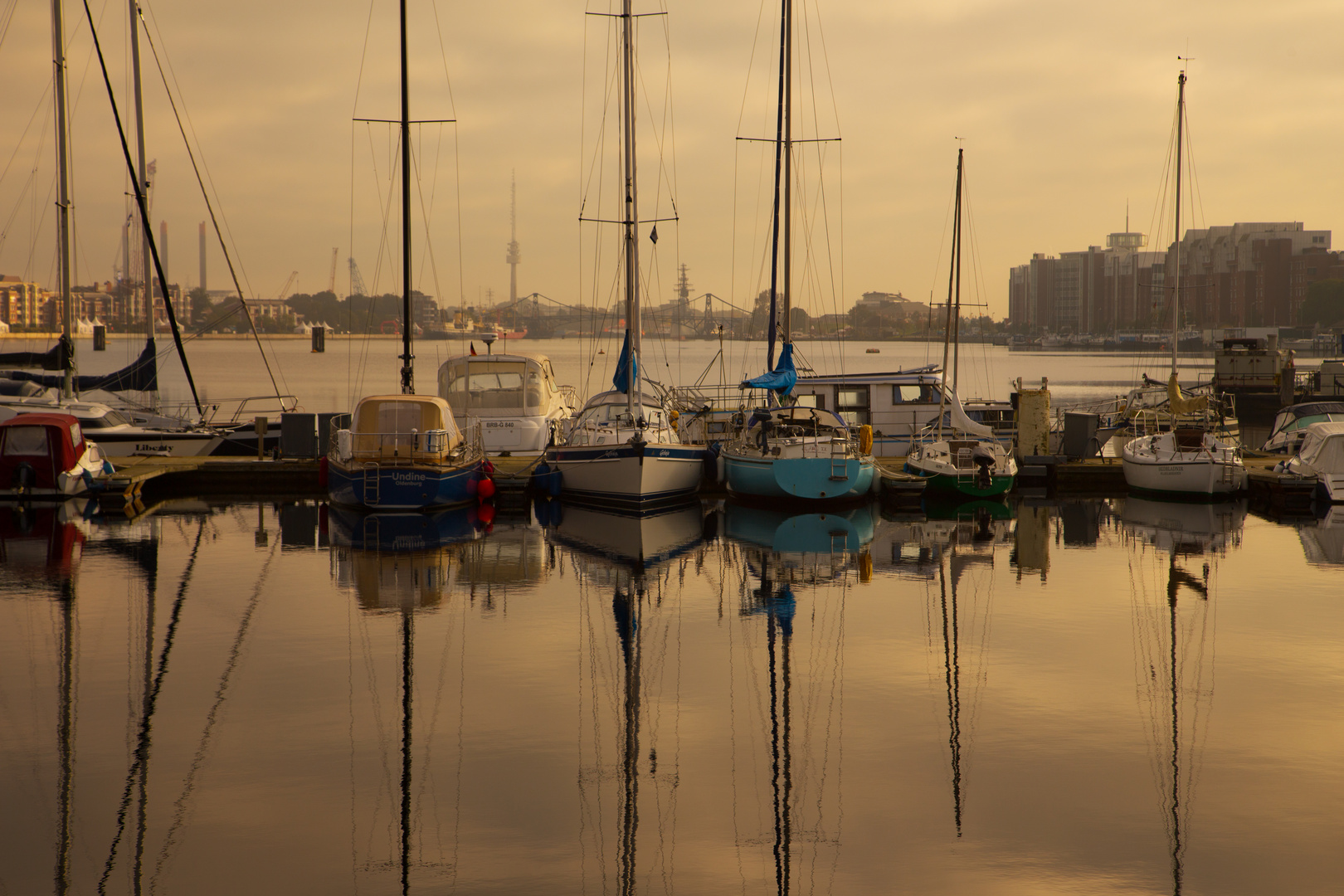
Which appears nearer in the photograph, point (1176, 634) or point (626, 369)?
point (1176, 634)

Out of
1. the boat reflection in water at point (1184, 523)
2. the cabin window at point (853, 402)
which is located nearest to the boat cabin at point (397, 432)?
the cabin window at point (853, 402)

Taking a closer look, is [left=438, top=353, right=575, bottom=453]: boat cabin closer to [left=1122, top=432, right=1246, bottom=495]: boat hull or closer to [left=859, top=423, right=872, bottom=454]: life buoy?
[left=859, top=423, right=872, bottom=454]: life buoy

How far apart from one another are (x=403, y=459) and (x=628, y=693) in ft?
40.2

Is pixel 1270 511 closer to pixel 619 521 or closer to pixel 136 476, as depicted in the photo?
pixel 619 521

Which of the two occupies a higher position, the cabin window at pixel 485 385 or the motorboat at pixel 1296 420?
the cabin window at pixel 485 385

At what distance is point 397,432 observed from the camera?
73.7 feet

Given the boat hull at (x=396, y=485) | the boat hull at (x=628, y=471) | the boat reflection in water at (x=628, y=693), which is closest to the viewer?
the boat reflection in water at (x=628, y=693)

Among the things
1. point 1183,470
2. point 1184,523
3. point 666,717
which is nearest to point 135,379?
point 1183,470

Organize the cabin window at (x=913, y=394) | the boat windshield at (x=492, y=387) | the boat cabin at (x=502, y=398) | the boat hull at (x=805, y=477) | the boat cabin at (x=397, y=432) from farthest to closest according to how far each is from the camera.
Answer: the cabin window at (x=913, y=394) < the boat windshield at (x=492, y=387) < the boat cabin at (x=502, y=398) < the boat hull at (x=805, y=477) < the boat cabin at (x=397, y=432)

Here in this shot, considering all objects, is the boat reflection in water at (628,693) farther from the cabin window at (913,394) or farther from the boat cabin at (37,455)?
the cabin window at (913,394)

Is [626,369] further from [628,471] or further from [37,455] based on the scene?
[37,455]

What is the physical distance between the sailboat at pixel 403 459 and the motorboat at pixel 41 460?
4803 millimetres

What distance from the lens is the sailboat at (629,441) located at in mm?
22391

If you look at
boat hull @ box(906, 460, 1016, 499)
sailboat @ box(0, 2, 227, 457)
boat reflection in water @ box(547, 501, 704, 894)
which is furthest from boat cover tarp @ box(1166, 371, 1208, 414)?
sailboat @ box(0, 2, 227, 457)
